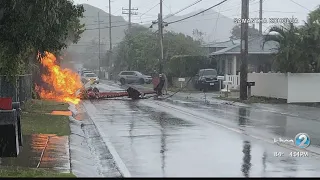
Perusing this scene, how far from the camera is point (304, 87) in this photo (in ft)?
84.3

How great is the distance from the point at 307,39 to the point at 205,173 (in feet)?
61.0

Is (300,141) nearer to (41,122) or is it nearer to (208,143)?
(208,143)

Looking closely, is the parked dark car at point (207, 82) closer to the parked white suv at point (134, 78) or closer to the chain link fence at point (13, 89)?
the parked white suv at point (134, 78)

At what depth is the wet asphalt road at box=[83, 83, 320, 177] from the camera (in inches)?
350

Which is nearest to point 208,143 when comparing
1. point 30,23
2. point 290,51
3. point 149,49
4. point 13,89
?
point 30,23

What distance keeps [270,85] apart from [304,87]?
2581 mm

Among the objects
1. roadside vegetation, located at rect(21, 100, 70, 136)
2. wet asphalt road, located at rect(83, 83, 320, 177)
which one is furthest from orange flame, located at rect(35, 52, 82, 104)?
wet asphalt road, located at rect(83, 83, 320, 177)

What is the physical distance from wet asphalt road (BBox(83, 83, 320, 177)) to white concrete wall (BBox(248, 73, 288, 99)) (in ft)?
21.2

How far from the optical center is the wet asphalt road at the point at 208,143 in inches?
350

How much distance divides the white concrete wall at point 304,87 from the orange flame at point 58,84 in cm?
1289

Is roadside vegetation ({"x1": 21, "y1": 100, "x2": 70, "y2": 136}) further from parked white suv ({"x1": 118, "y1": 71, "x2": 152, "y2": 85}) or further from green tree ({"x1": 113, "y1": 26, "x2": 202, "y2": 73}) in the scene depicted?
parked white suv ({"x1": 118, "y1": 71, "x2": 152, "y2": 85})

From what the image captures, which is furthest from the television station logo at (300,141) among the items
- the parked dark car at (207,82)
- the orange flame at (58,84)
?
the parked dark car at (207,82)

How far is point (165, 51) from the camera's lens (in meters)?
57.3

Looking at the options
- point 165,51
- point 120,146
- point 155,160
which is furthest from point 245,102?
point 165,51
